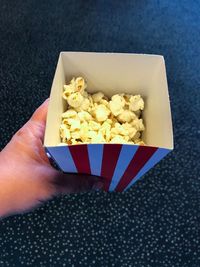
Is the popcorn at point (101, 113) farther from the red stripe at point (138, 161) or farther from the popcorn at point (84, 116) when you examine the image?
the red stripe at point (138, 161)

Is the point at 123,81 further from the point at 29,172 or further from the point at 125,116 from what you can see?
the point at 29,172

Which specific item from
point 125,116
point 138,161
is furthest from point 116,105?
point 138,161

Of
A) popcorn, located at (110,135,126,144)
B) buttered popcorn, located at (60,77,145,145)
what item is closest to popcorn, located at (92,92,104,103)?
buttered popcorn, located at (60,77,145,145)

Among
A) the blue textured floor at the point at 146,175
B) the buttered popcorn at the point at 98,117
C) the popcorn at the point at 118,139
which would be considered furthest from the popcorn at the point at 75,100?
the blue textured floor at the point at 146,175

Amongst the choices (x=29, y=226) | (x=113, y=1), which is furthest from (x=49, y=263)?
(x=113, y=1)

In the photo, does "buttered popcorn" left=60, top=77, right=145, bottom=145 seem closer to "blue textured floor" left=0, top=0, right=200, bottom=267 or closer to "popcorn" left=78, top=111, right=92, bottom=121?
"popcorn" left=78, top=111, right=92, bottom=121

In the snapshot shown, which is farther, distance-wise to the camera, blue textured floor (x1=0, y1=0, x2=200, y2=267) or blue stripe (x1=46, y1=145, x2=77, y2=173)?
blue textured floor (x1=0, y1=0, x2=200, y2=267)
